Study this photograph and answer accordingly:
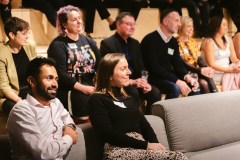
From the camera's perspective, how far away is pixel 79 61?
11.8 ft

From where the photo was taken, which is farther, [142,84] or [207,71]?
[207,71]

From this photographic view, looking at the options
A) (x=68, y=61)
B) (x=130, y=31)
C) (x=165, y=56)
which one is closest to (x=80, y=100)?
(x=68, y=61)

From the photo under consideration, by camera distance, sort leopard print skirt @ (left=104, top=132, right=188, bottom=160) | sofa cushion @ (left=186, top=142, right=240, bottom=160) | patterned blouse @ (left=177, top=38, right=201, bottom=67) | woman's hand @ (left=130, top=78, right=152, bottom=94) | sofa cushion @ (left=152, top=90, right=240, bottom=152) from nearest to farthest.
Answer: leopard print skirt @ (left=104, top=132, right=188, bottom=160), sofa cushion @ (left=186, top=142, right=240, bottom=160), sofa cushion @ (left=152, top=90, right=240, bottom=152), woman's hand @ (left=130, top=78, right=152, bottom=94), patterned blouse @ (left=177, top=38, right=201, bottom=67)

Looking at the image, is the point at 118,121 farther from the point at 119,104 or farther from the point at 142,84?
the point at 142,84

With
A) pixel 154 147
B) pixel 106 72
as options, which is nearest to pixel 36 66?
pixel 106 72

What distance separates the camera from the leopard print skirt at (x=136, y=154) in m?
2.47

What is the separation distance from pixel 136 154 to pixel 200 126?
2.78 ft

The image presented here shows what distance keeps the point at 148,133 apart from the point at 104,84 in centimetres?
44

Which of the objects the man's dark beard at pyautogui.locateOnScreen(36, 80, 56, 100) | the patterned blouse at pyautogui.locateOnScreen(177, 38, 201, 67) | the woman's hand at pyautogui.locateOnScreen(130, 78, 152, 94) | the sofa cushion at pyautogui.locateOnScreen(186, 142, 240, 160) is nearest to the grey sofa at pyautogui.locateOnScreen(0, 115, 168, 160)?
the man's dark beard at pyautogui.locateOnScreen(36, 80, 56, 100)

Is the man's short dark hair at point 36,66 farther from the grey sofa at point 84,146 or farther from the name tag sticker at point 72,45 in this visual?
the name tag sticker at point 72,45

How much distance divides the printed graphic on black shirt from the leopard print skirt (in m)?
1.10

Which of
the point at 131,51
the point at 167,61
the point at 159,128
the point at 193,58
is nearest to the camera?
the point at 159,128

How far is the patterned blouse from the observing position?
4738 mm

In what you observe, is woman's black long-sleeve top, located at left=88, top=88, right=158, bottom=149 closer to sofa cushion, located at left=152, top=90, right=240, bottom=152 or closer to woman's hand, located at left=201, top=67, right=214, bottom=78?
sofa cushion, located at left=152, top=90, right=240, bottom=152
